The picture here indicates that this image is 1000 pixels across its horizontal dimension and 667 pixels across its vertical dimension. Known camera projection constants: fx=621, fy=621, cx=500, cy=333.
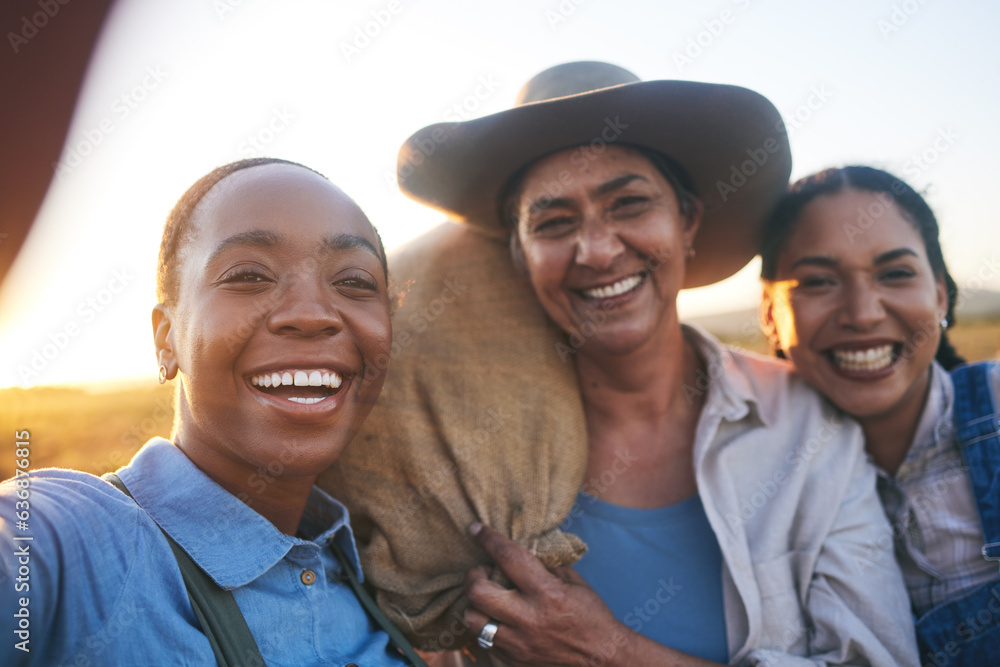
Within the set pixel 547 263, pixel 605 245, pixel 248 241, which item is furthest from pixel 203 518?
pixel 605 245

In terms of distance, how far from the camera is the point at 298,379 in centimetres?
151

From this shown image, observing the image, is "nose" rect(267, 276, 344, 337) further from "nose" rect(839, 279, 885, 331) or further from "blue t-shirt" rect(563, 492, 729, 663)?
"nose" rect(839, 279, 885, 331)

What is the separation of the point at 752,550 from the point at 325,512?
147 centimetres

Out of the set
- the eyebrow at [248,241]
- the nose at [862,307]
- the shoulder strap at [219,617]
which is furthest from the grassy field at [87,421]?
→ the nose at [862,307]

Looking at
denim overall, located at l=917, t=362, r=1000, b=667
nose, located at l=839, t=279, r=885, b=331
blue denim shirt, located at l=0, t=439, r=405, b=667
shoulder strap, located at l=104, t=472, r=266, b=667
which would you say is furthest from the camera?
nose, located at l=839, t=279, r=885, b=331

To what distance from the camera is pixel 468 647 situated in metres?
2.17

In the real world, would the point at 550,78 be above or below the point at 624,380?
above

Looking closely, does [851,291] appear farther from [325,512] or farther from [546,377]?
[325,512]

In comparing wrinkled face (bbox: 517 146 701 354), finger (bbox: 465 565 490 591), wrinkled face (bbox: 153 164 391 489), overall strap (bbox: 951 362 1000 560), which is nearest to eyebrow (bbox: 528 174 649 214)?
wrinkled face (bbox: 517 146 701 354)

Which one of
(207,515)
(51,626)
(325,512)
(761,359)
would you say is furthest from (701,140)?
(51,626)

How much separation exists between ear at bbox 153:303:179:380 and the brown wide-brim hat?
4.10 ft

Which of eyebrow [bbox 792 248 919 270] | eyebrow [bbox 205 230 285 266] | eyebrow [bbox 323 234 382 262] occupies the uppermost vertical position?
eyebrow [bbox 205 230 285 266]

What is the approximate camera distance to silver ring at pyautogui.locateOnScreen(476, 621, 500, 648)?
1.91 m

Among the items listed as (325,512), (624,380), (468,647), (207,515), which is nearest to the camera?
(207,515)
